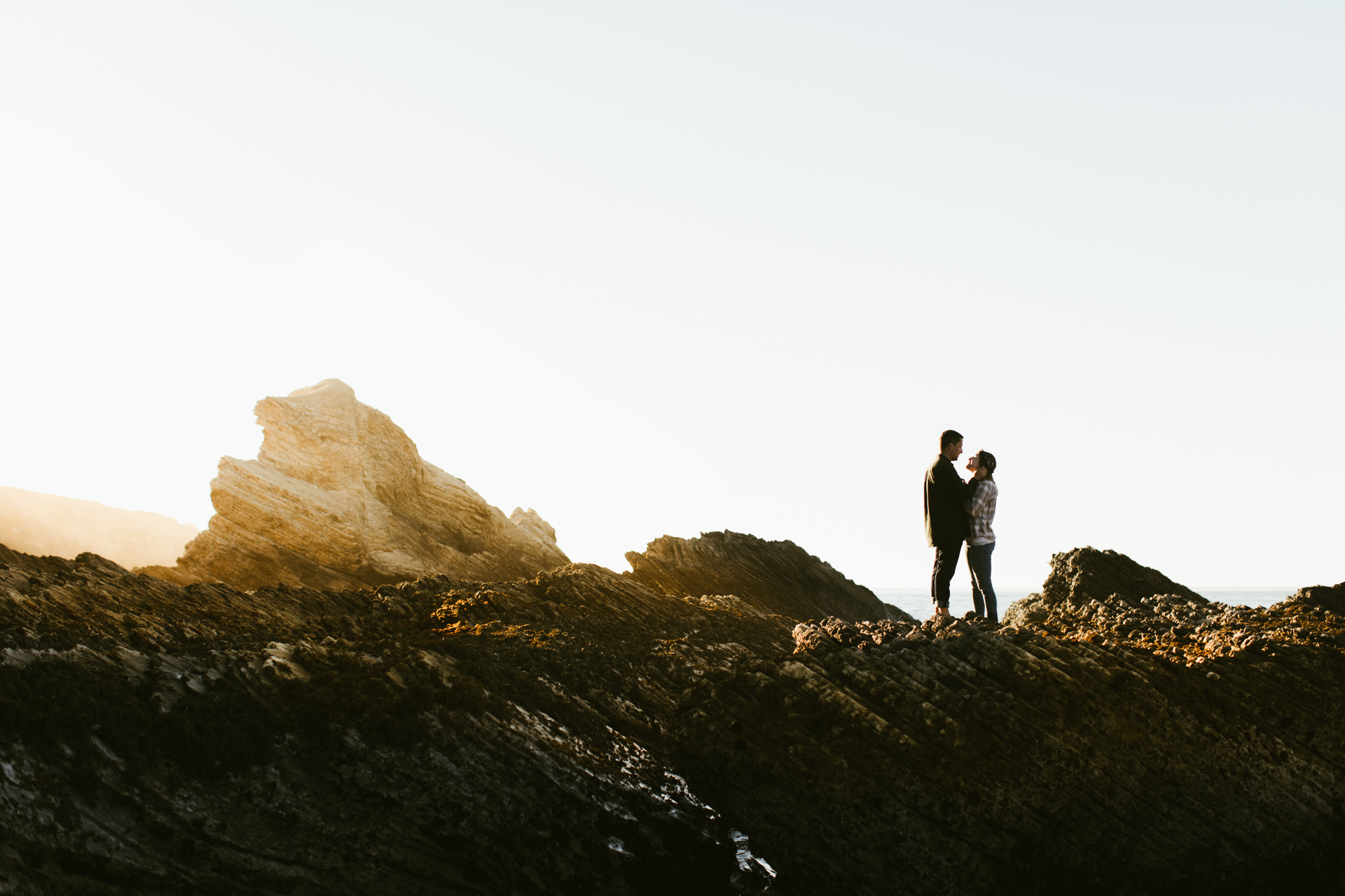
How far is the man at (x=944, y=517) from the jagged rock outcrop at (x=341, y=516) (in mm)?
Answer: 17019

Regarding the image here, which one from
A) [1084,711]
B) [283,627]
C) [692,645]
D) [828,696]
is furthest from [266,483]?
[1084,711]

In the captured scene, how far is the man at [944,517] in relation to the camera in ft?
43.6

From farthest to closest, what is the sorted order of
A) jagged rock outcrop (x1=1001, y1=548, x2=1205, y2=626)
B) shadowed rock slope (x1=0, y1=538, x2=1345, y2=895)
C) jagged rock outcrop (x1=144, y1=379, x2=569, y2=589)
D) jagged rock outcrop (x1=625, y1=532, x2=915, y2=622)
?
jagged rock outcrop (x1=144, y1=379, x2=569, y2=589), jagged rock outcrop (x1=625, y1=532, x2=915, y2=622), jagged rock outcrop (x1=1001, y1=548, x2=1205, y2=626), shadowed rock slope (x1=0, y1=538, x2=1345, y2=895)

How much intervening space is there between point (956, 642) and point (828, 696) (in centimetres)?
164

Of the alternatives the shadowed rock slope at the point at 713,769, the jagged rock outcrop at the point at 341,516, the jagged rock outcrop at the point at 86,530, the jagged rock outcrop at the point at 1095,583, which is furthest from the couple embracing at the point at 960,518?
the jagged rock outcrop at the point at 86,530

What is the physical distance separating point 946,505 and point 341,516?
20424mm

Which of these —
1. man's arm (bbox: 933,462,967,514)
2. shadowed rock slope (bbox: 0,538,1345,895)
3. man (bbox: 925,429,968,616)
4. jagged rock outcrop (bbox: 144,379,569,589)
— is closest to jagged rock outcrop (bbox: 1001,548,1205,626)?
man (bbox: 925,429,968,616)

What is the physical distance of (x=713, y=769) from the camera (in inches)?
376

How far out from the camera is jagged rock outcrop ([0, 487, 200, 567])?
69.4m

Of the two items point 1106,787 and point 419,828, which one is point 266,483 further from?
point 1106,787

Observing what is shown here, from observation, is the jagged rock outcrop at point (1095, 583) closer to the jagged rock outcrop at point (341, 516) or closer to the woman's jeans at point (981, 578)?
the woman's jeans at point (981, 578)

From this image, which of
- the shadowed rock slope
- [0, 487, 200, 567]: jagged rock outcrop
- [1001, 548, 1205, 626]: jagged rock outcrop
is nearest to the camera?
the shadowed rock slope

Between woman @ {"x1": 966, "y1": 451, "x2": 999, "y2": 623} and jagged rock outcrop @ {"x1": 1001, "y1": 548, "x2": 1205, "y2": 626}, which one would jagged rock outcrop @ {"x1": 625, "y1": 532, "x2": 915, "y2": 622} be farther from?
woman @ {"x1": 966, "y1": 451, "x2": 999, "y2": 623}

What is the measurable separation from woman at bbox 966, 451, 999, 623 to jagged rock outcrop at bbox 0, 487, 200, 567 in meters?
67.5
